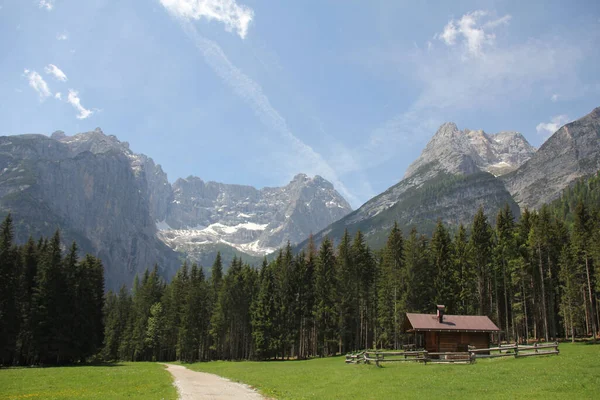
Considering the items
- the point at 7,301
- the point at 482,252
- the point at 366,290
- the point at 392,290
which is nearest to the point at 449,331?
the point at 392,290

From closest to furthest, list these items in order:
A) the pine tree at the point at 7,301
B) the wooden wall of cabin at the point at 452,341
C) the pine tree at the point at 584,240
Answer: the wooden wall of cabin at the point at 452,341
the pine tree at the point at 7,301
the pine tree at the point at 584,240

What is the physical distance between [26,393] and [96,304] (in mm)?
50543

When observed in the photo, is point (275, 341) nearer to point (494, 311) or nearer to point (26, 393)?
point (494, 311)

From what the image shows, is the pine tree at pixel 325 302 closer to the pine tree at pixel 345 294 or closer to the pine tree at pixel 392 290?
the pine tree at pixel 345 294

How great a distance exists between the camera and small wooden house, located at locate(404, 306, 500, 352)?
148 feet

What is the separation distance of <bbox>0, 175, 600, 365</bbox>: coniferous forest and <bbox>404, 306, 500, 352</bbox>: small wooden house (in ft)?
35.9

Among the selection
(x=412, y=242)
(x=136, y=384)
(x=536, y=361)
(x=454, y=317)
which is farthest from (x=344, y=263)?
(x=136, y=384)

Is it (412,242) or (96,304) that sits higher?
(412,242)

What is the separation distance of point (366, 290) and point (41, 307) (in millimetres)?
45025

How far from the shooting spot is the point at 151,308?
302ft

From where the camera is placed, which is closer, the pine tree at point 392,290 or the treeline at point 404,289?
the treeline at point 404,289

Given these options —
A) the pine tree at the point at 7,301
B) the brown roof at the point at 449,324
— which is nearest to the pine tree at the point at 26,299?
the pine tree at the point at 7,301

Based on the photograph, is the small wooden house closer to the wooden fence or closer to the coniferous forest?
the wooden fence

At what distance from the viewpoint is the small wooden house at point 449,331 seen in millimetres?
45009
